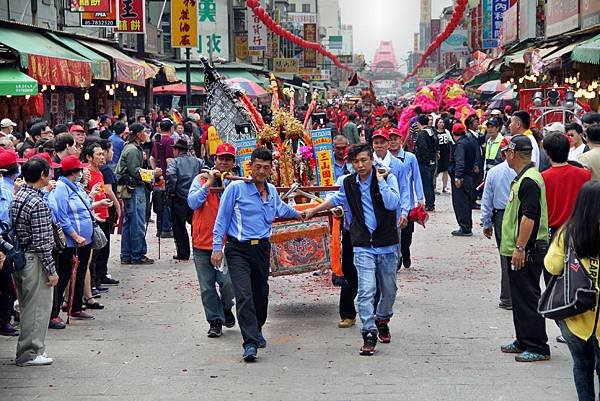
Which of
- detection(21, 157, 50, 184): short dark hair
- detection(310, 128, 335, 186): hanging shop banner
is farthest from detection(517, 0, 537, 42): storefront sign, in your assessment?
detection(21, 157, 50, 184): short dark hair

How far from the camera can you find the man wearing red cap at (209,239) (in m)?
8.98

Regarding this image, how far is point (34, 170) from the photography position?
26.0 feet

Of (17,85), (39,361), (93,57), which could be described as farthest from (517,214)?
(93,57)

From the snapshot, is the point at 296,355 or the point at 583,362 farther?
the point at 296,355

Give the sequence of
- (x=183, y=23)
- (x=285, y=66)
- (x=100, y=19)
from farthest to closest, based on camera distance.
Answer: (x=285, y=66), (x=183, y=23), (x=100, y=19)

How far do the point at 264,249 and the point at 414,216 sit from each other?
12.5 feet

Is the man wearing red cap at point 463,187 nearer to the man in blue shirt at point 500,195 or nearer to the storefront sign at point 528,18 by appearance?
the man in blue shirt at point 500,195

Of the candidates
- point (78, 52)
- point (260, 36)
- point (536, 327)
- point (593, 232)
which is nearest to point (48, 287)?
point (536, 327)

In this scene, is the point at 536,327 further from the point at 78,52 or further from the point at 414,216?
the point at 78,52

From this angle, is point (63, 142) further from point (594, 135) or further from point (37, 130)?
point (594, 135)

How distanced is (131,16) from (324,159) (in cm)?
1825

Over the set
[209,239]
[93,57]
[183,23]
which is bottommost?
[209,239]

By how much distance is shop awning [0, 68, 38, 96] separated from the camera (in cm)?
1639

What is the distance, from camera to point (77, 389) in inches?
288
